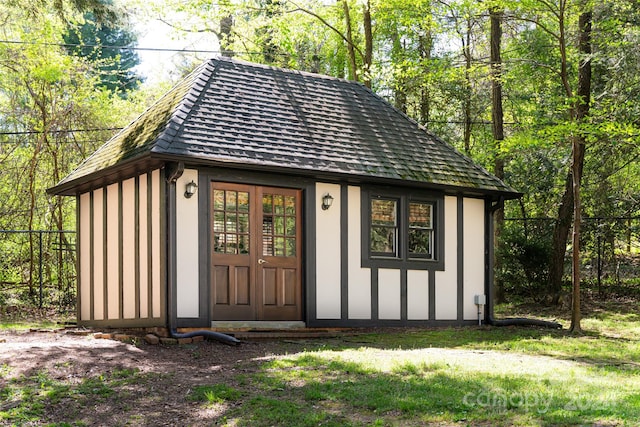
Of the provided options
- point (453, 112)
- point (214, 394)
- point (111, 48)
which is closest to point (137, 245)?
point (214, 394)

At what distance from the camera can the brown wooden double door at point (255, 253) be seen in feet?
38.7

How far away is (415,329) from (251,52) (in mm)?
12151

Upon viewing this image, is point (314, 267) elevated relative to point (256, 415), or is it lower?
elevated

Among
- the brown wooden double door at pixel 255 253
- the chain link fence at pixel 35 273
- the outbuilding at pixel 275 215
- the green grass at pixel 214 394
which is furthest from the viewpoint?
the chain link fence at pixel 35 273

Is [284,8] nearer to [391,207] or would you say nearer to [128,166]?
[391,207]

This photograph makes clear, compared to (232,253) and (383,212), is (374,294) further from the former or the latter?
(232,253)

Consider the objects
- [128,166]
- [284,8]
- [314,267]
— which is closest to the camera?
[128,166]

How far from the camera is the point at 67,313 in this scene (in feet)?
56.8

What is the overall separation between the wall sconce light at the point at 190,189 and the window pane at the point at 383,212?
10.9 ft

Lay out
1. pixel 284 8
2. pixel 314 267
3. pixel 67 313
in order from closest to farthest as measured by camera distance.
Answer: pixel 314 267
pixel 67 313
pixel 284 8

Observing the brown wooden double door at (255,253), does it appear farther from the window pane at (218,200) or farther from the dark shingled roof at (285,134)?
the dark shingled roof at (285,134)

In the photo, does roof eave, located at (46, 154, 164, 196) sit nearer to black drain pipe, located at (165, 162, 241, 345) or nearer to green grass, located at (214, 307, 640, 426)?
black drain pipe, located at (165, 162, 241, 345)

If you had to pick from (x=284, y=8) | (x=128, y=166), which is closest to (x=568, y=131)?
(x=128, y=166)

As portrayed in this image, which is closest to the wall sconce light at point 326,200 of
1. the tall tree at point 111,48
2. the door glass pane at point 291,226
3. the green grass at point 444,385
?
the door glass pane at point 291,226
